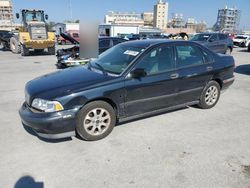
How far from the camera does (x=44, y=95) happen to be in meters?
3.48

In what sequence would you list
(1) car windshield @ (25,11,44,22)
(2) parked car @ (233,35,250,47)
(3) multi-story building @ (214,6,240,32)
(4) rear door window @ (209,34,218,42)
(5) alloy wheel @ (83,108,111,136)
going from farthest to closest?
(3) multi-story building @ (214,6,240,32) < (2) parked car @ (233,35,250,47) < (1) car windshield @ (25,11,44,22) < (4) rear door window @ (209,34,218,42) < (5) alloy wheel @ (83,108,111,136)

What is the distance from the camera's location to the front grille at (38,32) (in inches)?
629

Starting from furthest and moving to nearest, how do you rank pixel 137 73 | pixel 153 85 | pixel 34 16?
pixel 34 16, pixel 153 85, pixel 137 73

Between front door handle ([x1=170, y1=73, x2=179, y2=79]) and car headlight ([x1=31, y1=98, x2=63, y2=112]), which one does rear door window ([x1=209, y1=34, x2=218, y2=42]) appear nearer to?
front door handle ([x1=170, y1=73, x2=179, y2=79])

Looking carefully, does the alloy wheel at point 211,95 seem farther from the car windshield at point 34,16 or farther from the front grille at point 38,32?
the car windshield at point 34,16

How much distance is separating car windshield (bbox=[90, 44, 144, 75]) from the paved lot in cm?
110

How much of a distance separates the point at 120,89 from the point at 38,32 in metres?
14.4

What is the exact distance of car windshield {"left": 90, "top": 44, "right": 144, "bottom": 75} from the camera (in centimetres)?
407

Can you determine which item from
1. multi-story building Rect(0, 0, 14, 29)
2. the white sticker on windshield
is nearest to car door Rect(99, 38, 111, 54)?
the white sticker on windshield

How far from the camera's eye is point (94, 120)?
3717 mm

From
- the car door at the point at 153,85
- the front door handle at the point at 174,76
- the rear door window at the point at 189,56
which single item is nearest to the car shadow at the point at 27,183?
the car door at the point at 153,85

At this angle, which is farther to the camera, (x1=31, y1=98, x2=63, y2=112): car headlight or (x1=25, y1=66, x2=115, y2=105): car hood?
(x1=25, y1=66, x2=115, y2=105): car hood

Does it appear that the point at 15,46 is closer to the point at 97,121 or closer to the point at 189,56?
the point at 189,56

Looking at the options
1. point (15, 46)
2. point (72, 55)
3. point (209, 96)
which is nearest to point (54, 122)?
point (209, 96)
